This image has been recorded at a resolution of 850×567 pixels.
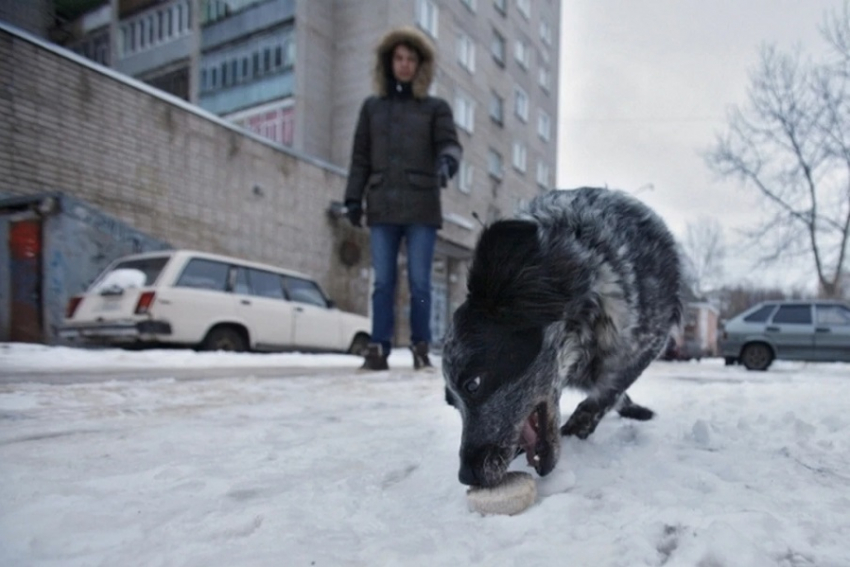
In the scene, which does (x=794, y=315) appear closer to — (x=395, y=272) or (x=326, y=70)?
(x=395, y=272)

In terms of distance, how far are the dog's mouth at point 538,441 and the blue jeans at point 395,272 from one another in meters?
3.03

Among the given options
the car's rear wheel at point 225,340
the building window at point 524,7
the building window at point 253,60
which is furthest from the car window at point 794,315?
the building window at point 524,7

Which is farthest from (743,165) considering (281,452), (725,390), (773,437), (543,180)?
(543,180)

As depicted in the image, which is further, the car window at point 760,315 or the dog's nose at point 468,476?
the car window at point 760,315

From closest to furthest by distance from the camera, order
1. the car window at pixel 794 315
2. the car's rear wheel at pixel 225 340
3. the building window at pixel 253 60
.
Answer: the car's rear wheel at pixel 225 340 → the car window at pixel 794 315 → the building window at pixel 253 60

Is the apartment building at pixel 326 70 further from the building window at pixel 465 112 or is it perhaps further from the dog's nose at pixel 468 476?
the dog's nose at pixel 468 476

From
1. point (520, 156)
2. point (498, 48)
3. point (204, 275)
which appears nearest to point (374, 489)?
point (204, 275)

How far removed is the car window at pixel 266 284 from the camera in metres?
8.37

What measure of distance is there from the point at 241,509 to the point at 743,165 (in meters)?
15.8

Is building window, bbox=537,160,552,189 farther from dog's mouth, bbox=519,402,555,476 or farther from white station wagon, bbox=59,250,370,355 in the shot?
dog's mouth, bbox=519,402,555,476

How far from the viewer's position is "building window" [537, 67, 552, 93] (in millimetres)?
30781

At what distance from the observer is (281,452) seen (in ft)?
5.55

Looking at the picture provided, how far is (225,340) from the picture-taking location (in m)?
7.66

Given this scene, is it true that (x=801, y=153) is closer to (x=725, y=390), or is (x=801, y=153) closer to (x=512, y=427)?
(x=725, y=390)
